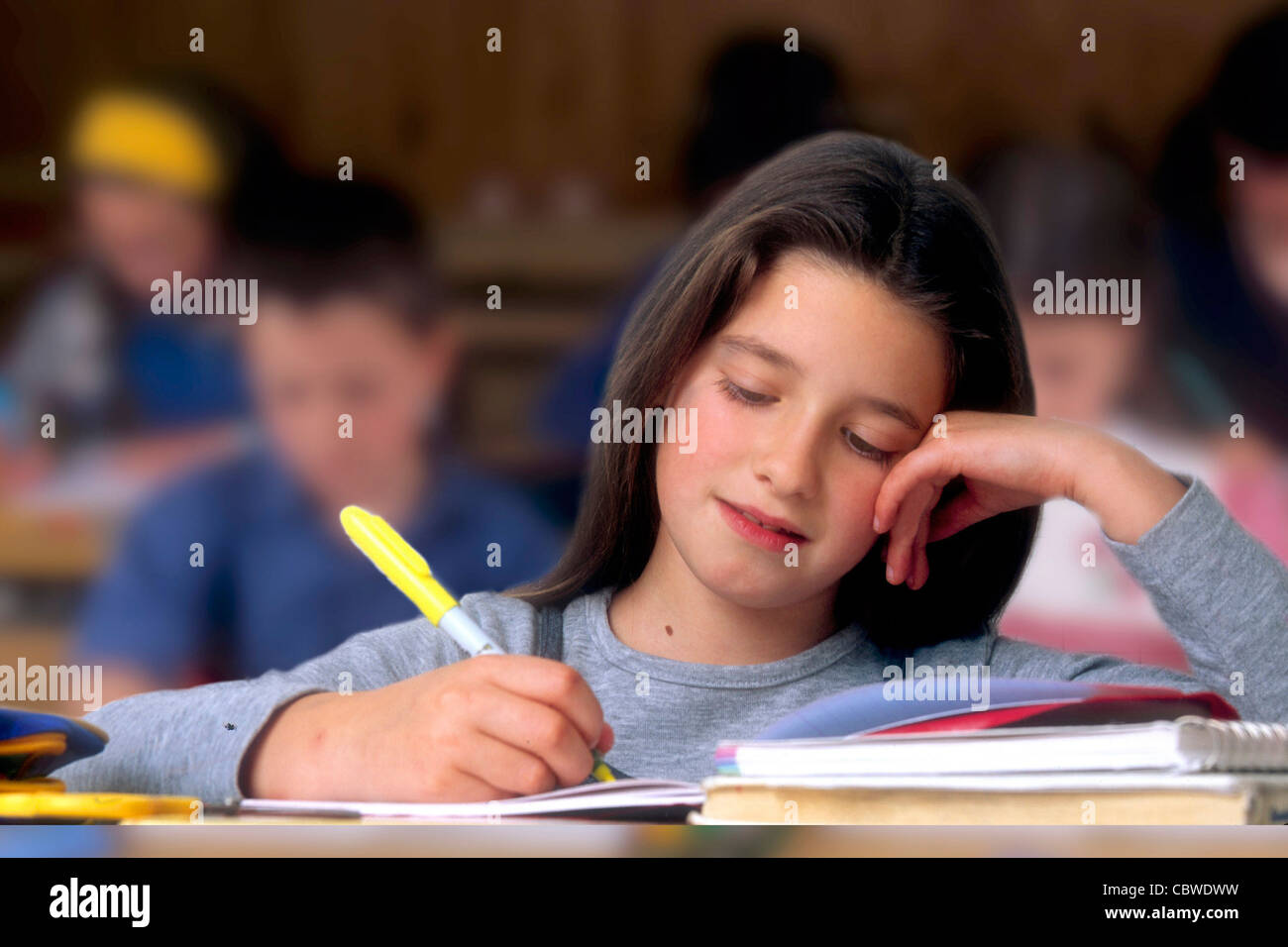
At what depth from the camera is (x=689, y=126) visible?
0.77 m

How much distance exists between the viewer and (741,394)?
2.39ft

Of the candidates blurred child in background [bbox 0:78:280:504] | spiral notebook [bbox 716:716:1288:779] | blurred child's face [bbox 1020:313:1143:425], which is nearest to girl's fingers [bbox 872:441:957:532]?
blurred child's face [bbox 1020:313:1143:425]

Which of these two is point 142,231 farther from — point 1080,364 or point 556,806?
point 1080,364

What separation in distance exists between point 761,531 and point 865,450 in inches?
2.8

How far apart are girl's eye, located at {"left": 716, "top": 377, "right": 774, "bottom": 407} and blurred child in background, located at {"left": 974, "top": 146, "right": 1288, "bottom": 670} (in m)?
0.19

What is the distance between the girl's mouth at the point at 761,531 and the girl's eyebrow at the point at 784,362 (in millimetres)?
79

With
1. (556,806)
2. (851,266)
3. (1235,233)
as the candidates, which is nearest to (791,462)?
(851,266)

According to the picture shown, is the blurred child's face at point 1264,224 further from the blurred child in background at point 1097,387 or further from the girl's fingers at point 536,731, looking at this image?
the girl's fingers at point 536,731

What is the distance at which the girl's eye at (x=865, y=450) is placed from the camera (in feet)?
2.33

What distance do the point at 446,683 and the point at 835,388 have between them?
A: 0.25 m

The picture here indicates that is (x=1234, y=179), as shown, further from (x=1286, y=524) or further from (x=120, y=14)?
(x=120, y=14)

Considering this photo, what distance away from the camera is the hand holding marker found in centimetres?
64

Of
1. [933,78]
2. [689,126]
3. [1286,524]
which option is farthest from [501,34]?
[1286,524]

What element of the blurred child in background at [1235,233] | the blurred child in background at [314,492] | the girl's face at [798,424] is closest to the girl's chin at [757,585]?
the girl's face at [798,424]
